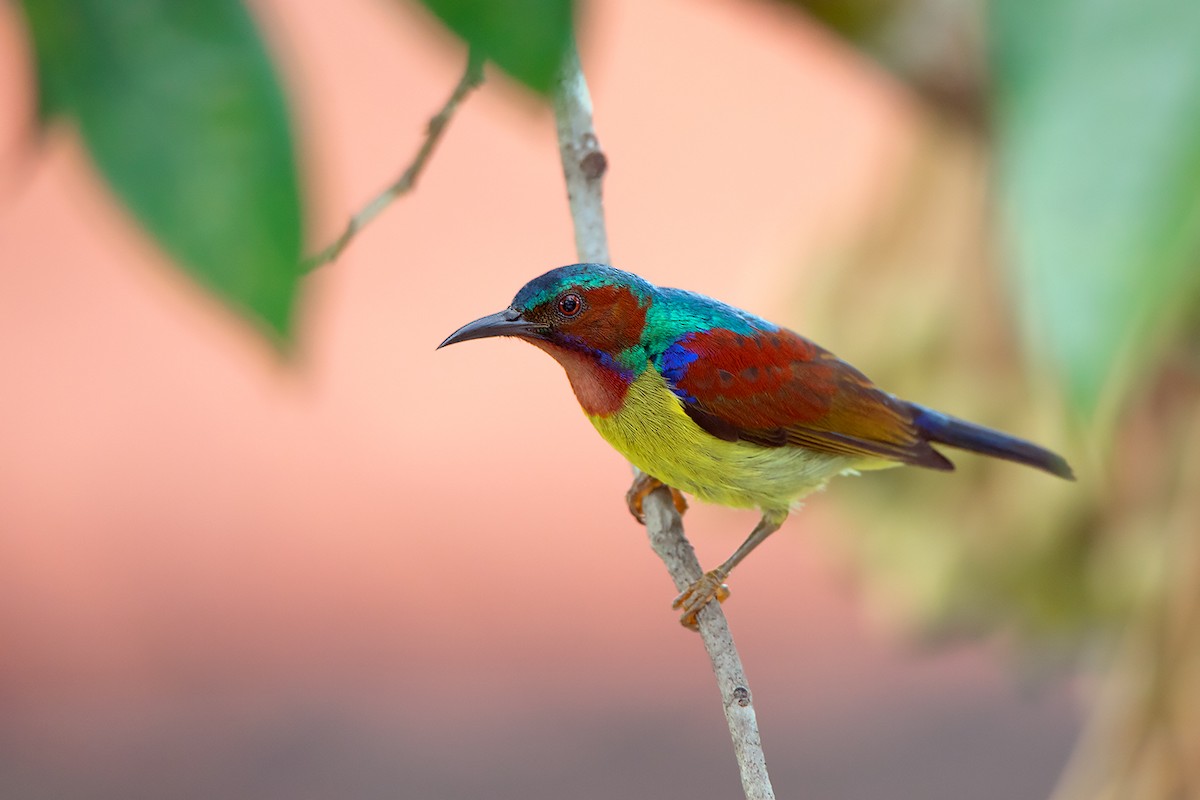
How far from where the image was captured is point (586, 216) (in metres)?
1.59

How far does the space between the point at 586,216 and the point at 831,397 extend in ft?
1.89

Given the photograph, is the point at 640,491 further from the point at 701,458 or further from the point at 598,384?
the point at 598,384

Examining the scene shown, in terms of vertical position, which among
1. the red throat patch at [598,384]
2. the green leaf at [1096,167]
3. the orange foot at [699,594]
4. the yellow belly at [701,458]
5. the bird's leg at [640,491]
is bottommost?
the green leaf at [1096,167]

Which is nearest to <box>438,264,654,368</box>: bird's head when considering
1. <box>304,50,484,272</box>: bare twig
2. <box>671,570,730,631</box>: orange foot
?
<box>304,50,484,272</box>: bare twig

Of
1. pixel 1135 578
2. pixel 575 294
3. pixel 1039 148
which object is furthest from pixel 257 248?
pixel 1135 578

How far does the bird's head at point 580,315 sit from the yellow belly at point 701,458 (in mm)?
76

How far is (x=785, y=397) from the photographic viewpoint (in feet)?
6.23

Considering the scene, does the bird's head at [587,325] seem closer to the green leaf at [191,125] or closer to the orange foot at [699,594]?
the orange foot at [699,594]

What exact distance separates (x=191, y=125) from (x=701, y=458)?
1.31m

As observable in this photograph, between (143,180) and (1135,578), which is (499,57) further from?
(1135,578)

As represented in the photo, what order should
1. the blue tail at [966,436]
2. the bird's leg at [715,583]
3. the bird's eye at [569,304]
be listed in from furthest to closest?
the blue tail at [966,436]
the bird's leg at [715,583]
the bird's eye at [569,304]

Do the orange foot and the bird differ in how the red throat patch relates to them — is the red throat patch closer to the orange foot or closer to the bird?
the bird

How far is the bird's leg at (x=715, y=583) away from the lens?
168 centimetres

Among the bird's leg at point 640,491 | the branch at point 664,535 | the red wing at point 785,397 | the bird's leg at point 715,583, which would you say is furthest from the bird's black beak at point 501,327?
the bird's leg at point 640,491
